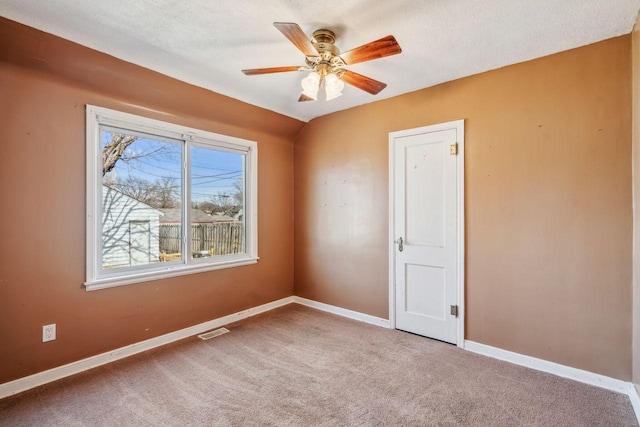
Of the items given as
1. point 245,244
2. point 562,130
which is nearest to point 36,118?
point 245,244

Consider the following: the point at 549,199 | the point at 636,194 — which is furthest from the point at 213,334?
the point at 636,194

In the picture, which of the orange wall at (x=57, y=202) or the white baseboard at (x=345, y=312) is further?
the white baseboard at (x=345, y=312)

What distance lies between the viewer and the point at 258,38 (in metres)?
2.24

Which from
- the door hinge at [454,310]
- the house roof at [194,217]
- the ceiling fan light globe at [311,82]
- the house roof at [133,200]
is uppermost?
the ceiling fan light globe at [311,82]

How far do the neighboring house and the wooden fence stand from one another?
105 mm

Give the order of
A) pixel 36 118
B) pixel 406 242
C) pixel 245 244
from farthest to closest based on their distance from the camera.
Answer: pixel 245 244, pixel 406 242, pixel 36 118

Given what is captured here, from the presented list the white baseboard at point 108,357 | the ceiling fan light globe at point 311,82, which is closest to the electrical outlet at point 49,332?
the white baseboard at point 108,357

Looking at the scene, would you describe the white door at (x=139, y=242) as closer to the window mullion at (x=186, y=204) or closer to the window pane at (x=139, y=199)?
the window pane at (x=139, y=199)

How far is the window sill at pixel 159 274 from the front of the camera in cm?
259

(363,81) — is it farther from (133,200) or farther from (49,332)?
(49,332)

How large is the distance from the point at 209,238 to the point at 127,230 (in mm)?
870

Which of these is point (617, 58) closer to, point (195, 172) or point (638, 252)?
point (638, 252)

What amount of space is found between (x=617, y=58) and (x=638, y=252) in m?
1.38

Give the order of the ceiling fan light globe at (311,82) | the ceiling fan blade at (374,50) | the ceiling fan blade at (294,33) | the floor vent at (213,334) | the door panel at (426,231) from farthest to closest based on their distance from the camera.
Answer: the floor vent at (213,334) < the door panel at (426,231) < the ceiling fan light globe at (311,82) < the ceiling fan blade at (374,50) < the ceiling fan blade at (294,33)
